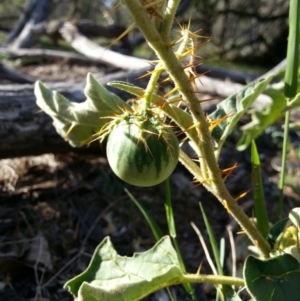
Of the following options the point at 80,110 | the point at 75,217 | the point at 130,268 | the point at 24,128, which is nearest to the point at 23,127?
the point at 24,128

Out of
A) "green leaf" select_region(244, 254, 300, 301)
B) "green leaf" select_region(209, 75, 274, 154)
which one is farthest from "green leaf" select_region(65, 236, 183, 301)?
"green leaf" select_region(209, 75, 274, 154)

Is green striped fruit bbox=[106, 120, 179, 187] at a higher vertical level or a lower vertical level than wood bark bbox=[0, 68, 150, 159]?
higher

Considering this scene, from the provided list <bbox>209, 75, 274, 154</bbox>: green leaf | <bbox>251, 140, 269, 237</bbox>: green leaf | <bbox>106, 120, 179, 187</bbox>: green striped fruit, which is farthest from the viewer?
<bbox>251, 140, 269, 237</bbox>: green leaf

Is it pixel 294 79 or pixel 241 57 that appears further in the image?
pixel 241 57

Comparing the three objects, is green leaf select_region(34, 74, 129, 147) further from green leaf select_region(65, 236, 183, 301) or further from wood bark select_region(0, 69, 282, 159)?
wood bark select_region(0, 69, 282, 159)

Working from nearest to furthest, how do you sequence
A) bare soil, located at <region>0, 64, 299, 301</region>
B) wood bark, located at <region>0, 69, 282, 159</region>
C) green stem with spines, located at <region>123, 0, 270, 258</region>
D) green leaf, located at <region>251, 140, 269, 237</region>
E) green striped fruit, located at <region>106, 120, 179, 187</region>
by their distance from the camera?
green stem with spines, located at <region>123, 0, 270, 258</region> → green striped fruit, located at <region>106, 120, 179, 187</region> → green leaf, located at <region>251, 140, 269, 237</region> → bare soil, located at <region>0, 64, 299, 301</region> → wood bark, located at <region>0, 69, 282, 159</region>

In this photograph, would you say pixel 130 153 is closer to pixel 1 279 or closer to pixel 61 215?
pixel 1 279

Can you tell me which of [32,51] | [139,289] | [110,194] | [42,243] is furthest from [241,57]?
[139,289]
